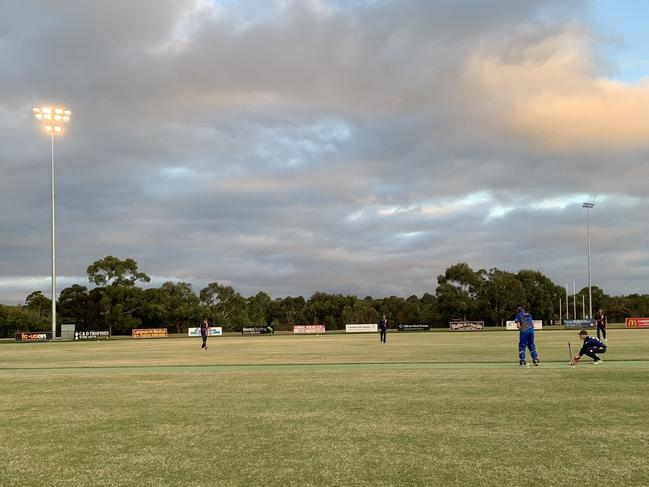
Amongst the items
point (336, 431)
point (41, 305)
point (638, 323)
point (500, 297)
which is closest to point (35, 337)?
point (41, 305)

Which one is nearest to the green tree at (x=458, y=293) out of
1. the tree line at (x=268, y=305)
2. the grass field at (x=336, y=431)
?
the tree line at (x=268, y=305)

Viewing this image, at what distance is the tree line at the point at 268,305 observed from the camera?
104562 mm

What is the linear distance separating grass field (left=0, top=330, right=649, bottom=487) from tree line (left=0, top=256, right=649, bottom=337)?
89484 millimetres

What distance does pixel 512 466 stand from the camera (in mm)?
6957

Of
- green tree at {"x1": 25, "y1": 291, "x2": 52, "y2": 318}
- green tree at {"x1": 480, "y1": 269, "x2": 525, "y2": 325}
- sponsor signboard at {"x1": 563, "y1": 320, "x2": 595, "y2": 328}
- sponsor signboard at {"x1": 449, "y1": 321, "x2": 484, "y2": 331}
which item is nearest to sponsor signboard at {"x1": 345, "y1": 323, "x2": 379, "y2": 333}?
sponsor signboard at {"x1": 449, "y1": 321, "x2": 484, "y2": 331}

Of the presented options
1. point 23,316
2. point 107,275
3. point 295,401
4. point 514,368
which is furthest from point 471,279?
point 295,401

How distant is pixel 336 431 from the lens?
919 centimetres

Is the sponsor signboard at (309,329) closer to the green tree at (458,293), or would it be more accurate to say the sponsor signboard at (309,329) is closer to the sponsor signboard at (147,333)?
the sponsor signboard at (147,333)

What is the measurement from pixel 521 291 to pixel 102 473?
123 metres

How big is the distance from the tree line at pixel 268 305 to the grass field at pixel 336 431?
294 feet

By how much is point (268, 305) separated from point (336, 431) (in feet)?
484

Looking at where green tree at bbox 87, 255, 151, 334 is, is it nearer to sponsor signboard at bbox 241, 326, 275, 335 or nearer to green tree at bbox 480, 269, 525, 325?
sponsor signboard at bbox 241, 326, 275, 335

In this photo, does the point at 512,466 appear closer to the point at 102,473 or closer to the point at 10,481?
the point at 102,473

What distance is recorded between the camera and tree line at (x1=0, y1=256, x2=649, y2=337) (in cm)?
10456
